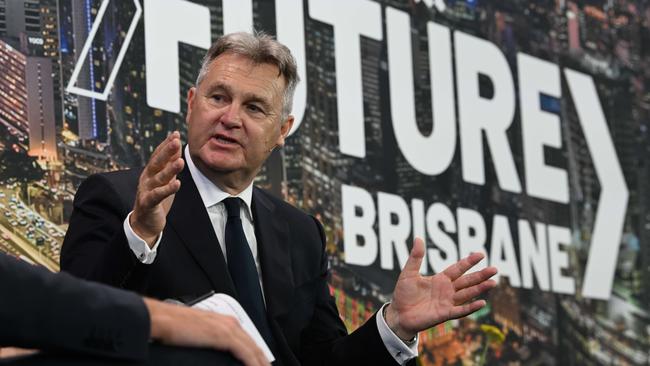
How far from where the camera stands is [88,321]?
108cm

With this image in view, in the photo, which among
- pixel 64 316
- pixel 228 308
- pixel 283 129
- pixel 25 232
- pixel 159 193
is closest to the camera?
pixel 64 316

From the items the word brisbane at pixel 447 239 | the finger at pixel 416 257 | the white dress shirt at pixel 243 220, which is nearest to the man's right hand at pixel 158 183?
the white dress shirt at pixel 243 220

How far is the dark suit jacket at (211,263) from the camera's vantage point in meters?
2.20

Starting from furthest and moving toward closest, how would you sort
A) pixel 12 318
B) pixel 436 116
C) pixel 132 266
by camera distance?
pixel 436 116 < pixel 132 266 < pixel 12 318

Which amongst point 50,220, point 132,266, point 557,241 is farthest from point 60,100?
point 557,241

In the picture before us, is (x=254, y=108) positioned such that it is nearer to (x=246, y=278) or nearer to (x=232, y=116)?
(x=232, y=116)

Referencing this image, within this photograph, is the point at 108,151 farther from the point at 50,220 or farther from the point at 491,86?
the point at 491,86

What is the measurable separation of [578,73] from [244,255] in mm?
2754

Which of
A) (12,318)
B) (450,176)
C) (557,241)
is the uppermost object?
(12,318)

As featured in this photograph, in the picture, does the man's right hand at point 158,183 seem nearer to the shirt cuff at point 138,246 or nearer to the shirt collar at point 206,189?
the shirt cuff at point 138,246

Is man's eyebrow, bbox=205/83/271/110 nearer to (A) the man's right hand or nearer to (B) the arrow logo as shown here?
(A) the man's right hand

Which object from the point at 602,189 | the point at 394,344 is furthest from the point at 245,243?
the point at 602,189

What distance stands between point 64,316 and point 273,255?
1.47 metres

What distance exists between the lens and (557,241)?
4562mm
